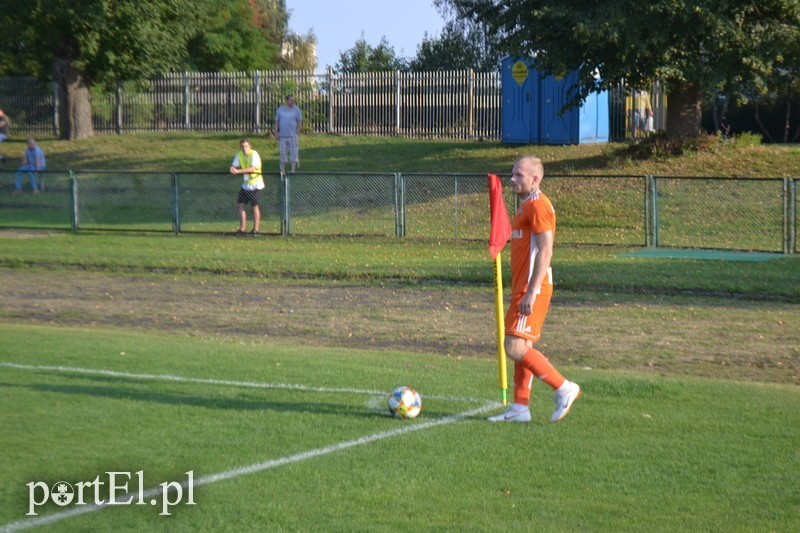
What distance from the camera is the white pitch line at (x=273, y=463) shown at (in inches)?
228

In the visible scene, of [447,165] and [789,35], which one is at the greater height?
[789,35]

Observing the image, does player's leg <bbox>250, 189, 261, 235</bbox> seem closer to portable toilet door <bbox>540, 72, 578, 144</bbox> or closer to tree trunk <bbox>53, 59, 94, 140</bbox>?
portable toilet door <bbox>540, 72, 578, 144</bbox>

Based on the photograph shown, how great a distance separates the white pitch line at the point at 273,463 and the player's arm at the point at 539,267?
1.11m

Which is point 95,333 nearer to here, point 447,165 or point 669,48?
point 669,48

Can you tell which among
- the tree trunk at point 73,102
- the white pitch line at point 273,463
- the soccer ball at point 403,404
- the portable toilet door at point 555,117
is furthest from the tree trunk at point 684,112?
the tree trunk at point 73,102

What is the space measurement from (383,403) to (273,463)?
1917mm

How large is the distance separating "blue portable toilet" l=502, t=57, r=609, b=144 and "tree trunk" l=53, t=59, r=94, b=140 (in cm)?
1582

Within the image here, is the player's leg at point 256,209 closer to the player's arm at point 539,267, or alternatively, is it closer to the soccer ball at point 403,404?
the soccer ball at point 403,404

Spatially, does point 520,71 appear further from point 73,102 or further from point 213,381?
point 213,381

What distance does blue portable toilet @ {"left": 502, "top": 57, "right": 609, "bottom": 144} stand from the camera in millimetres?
31609

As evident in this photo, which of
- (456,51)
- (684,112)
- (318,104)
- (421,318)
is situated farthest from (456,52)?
(421,318)

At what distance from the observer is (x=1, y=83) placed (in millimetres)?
45625

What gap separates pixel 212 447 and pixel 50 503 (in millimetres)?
1419

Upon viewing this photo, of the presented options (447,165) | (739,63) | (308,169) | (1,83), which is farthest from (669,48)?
(1,83)
